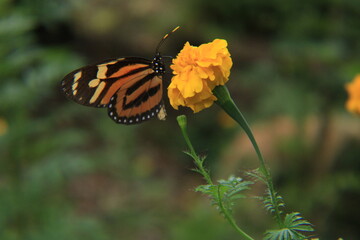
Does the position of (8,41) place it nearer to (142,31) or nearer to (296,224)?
(296,224)

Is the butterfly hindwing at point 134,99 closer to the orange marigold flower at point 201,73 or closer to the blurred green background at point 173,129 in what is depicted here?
the orange marigold flower at point 201,73

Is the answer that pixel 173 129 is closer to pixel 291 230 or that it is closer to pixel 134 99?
pixel 134 99

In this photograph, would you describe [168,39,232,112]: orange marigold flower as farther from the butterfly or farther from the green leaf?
the butterfly

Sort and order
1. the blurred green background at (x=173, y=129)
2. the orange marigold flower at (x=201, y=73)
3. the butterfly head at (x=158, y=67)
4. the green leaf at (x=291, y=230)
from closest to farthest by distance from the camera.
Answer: the green leaf at (x=291, y=230) → the orange marigold flower at (x=201, y=73) → the butterfly head at (x=158, y=67) → the blurred green background at (x=173, y=129)

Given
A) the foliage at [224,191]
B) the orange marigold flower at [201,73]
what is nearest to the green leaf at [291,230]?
the foliage at [224,191]

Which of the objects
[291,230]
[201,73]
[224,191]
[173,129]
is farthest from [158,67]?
[173,129]

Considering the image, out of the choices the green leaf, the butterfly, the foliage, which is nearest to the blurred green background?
the butterfly
